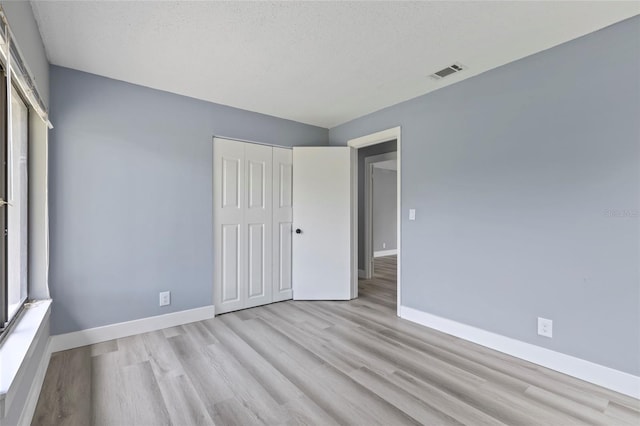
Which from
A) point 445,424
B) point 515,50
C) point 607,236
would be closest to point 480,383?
point 445,424

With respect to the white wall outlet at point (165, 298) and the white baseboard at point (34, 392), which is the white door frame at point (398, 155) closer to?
the white wall outlet at point (165, 298)

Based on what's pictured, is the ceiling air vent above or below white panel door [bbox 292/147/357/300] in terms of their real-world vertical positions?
above

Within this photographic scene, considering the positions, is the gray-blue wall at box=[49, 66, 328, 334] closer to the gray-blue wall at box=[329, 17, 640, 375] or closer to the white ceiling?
the white ceiling

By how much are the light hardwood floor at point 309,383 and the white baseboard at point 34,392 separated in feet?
0.14

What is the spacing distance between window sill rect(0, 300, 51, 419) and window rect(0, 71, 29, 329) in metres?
0.07

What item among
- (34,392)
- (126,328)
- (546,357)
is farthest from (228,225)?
(546,357)

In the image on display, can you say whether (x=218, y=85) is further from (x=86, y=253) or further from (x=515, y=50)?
(x=515, y=50)

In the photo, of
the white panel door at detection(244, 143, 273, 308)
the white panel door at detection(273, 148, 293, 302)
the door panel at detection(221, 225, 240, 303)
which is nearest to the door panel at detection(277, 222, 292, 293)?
the white panel door at detection(273, 148, 293, 302)

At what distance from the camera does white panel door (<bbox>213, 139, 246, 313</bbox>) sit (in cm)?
324

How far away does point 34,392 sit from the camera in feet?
5.67

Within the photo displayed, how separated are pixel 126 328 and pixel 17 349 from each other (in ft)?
4.38

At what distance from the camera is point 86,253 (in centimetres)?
250

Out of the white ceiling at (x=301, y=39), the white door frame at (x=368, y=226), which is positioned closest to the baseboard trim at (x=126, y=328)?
the white ceiling at (x=301, y=39)

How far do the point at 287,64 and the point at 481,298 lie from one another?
2.59 metres
